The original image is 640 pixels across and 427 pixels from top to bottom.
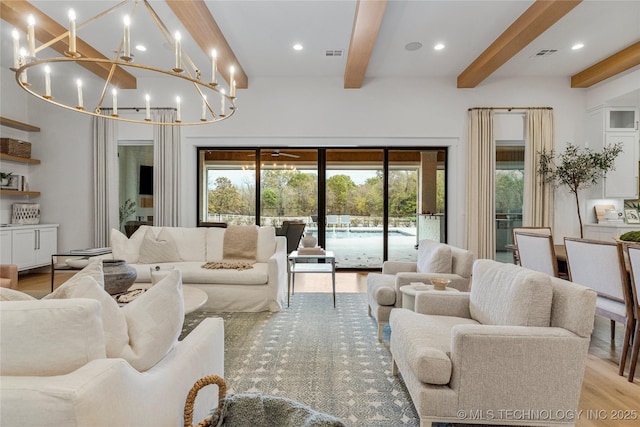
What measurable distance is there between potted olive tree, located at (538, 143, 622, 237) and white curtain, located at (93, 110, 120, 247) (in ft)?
23.0

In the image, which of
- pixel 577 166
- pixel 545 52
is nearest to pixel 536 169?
pixel 577 166

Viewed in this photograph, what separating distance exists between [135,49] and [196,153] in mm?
1834

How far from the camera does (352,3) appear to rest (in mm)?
3537

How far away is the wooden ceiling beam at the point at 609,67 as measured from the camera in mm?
4496

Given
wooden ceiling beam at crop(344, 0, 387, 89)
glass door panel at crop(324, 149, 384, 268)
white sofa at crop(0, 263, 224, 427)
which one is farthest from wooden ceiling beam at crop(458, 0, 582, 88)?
white sofa at crop(0, 263, 224, 427)

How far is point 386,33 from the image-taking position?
418 cm

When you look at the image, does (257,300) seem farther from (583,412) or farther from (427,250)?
(583,412)

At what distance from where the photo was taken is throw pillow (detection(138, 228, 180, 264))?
13.7 feet

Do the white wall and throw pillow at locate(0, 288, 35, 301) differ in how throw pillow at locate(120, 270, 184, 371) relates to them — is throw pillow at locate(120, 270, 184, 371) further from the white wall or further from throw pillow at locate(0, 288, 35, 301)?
the white wall

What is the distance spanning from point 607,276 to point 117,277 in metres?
3.73

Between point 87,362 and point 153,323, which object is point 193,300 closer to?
point 153,323

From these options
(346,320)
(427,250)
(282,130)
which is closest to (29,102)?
(282,130)

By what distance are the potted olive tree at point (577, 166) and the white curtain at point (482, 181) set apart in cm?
80

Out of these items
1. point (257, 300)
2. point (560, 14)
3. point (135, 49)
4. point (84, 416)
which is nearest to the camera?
point (84, 416)
